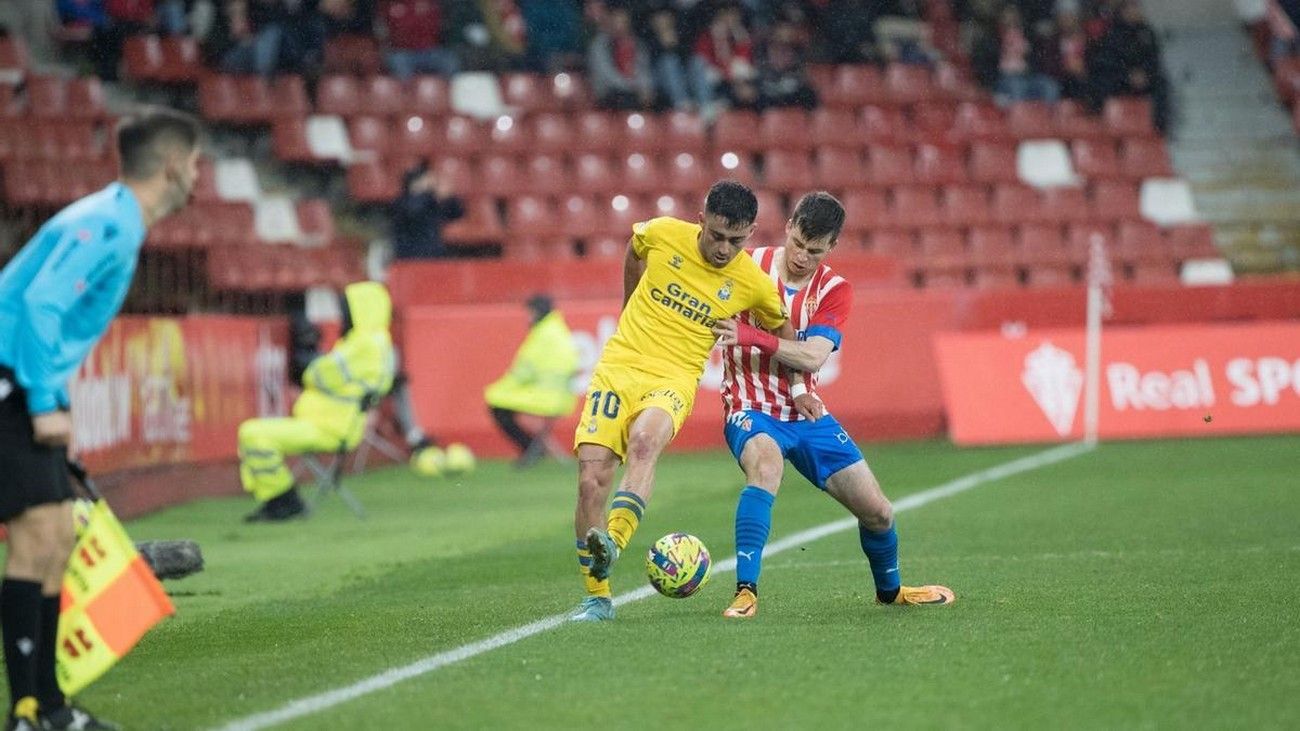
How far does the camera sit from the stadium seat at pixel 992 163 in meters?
26.0

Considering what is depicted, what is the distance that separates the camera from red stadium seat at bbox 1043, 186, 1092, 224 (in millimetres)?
25344

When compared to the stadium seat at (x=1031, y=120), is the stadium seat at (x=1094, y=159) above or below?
below

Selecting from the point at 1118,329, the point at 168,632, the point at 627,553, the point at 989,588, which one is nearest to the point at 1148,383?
the point at 1118,329

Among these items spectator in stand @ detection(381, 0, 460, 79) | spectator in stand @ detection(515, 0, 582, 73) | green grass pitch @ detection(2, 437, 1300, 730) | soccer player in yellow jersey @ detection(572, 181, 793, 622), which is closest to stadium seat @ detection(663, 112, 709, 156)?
spectator in stand @ detection(515, 0, 582, 73)

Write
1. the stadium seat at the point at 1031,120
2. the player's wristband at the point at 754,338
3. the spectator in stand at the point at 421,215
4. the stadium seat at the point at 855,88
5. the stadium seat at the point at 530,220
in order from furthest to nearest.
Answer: the stadium seat at the point at 855,88
the stadium seat at the point at 1031,120
the stadium seat at the point at 530,220
the spectator in stand at the point at 421,215
the player's wristband at the point at 754,338

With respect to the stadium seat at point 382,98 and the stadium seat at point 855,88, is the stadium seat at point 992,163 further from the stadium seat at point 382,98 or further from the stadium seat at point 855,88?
the stadium seat at point 382,98

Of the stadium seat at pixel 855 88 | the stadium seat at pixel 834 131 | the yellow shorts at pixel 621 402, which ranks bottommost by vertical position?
the yellow shorts at pixel 621 402

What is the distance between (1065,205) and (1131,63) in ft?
10.5

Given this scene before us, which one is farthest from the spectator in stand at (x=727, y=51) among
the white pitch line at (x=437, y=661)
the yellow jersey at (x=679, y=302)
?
the yellow jersey at (x=679, y=302)

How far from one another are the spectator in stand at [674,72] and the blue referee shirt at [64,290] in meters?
20.3

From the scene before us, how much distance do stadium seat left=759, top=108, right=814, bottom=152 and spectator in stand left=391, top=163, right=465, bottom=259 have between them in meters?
5.71

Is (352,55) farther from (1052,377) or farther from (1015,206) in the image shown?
(1052,377)

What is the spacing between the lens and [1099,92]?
2702 centimetres

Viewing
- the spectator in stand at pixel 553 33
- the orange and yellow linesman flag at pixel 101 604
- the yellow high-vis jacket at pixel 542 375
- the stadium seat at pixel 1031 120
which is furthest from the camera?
the stadium seat at pixel 1031 120
